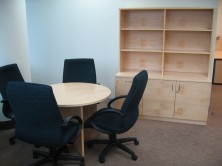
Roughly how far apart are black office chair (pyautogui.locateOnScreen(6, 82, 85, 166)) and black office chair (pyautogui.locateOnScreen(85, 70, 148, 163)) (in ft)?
1.21

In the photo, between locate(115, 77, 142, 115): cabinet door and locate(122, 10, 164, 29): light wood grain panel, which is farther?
locate(122, 10, 164, 29): light wood grain panel

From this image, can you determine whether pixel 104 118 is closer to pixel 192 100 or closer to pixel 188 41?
pixel 192 100

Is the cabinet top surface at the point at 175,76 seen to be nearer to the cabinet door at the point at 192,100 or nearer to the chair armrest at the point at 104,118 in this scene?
the cabinet door at the point at 192,100

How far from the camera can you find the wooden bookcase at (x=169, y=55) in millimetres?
4137

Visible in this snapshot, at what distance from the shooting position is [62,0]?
5.05m

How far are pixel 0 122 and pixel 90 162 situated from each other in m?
1.70

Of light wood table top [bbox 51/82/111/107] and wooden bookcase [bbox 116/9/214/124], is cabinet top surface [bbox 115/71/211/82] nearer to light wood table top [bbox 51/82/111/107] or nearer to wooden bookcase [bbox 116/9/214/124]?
wooden bookcase [bbox 116/9/214/124]

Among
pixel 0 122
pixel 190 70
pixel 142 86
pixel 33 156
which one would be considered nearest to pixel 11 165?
pixel 33 156

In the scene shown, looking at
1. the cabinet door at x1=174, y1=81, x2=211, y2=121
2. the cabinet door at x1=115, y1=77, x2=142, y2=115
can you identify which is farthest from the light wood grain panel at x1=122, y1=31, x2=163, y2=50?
the cabinet door at x1=174, y1=81, x2=211, y2=121

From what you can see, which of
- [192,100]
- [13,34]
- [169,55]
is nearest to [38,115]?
[13,34]

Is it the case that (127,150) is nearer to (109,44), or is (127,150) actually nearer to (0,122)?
(0,122)

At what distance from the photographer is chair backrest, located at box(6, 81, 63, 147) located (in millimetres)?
2348

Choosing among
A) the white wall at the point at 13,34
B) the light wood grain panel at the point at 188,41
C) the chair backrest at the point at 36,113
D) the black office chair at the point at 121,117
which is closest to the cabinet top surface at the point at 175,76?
the light wood grain panel at the point at 188,41

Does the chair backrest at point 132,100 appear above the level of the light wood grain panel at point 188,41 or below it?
below
